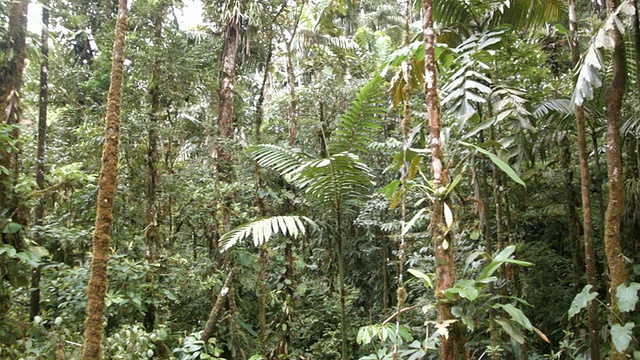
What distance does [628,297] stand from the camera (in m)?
2.77

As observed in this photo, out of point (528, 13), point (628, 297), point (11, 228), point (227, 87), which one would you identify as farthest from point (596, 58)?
point (11, 228)

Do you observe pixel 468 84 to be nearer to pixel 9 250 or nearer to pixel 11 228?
pixel 9 250

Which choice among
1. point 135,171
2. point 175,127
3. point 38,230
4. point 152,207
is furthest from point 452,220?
point 175,127

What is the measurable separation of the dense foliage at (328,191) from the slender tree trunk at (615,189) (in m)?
0.03

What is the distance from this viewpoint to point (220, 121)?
5.83m

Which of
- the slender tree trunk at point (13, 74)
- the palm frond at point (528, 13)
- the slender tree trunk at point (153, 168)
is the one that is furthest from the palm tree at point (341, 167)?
the slender tree trunk at point (153, 168)

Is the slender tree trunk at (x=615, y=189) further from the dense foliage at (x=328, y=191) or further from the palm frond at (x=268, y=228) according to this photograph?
the palm frond at (x=268, y=228)

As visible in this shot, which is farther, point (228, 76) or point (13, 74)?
point (228, 76)

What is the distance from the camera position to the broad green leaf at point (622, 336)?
280 cm

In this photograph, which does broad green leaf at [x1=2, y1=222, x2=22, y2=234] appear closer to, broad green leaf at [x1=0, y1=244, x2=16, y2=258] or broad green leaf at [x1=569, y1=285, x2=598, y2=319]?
broad green leaf at [x1=0, y1=244, x2=16, y2=258]

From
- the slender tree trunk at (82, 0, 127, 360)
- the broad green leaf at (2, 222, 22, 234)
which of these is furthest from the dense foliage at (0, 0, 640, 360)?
the slender tree trunk at (82, 0, 127, 360)

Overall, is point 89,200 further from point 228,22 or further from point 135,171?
point 228,22

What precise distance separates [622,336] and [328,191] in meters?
2.29

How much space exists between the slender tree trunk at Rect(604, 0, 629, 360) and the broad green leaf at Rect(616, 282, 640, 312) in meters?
0.09
